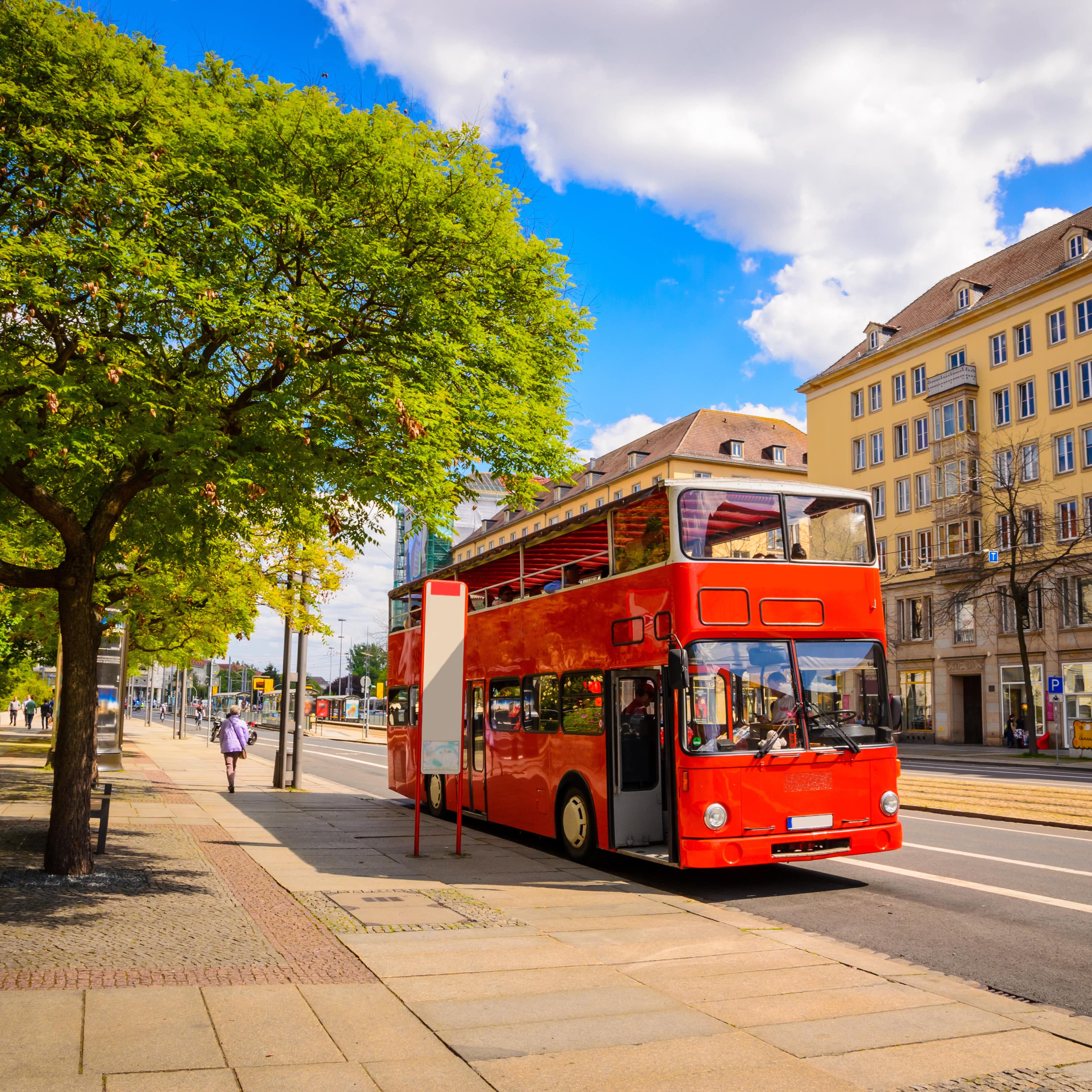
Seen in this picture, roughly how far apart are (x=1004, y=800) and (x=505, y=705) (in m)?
9.57

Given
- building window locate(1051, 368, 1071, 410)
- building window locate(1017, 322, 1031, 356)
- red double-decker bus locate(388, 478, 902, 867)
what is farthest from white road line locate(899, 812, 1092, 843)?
building window locate(1017, 322, 1031, 356)

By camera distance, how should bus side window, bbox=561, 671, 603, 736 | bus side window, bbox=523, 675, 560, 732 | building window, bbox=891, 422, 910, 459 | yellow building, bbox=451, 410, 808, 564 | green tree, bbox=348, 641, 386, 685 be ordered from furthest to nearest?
green tree, bbox=348, 641, 386, 685 < yellow building, bbox=451, 410, 808, 564 < building window, bbox=891, 422, 910, 459 < bus side window, bbox=523, 675, 560, 732 < bus side window, bbox=561, 671, 603, 736

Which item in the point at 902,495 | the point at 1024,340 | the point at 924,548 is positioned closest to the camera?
the point at 1024,340

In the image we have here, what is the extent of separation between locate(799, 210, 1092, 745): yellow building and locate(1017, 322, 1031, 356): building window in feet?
0.26

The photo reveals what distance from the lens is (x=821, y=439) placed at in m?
62.6

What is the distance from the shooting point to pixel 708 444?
81.1 m

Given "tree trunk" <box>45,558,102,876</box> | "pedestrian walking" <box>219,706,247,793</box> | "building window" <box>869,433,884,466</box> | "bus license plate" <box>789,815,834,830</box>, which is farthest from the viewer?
"building window" <box>869,433,884,466</box>

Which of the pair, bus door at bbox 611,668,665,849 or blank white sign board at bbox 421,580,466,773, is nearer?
bus door at bbox 611,668,665,849

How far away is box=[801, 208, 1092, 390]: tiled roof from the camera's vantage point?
48.9m

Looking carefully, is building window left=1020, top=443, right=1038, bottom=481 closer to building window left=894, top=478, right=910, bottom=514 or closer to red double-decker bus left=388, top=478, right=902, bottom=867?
building window left=894, top=478, right=910, bottom=514

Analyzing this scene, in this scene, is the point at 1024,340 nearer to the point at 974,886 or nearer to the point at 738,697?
the point at 974,886

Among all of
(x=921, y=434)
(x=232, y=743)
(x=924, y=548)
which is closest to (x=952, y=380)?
(x=921, y=434)

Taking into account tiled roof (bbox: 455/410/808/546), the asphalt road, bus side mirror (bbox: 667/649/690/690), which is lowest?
the asphalt road

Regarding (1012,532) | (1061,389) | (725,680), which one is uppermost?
(1061,389)
